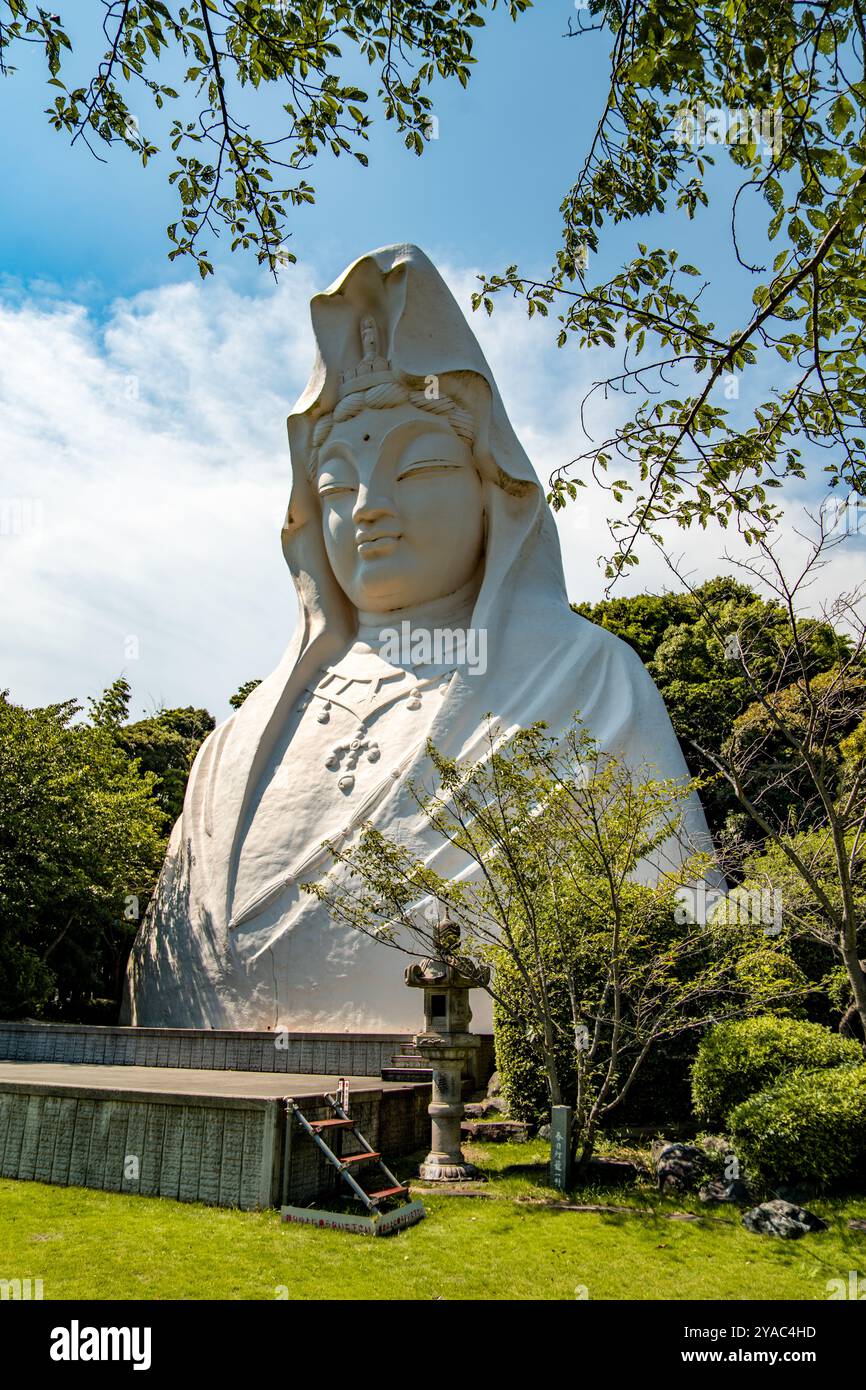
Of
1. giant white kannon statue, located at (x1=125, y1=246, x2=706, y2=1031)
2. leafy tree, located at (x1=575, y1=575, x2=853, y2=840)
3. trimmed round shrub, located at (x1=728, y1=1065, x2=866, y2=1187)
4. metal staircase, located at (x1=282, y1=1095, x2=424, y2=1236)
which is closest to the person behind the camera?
metal staircase, located at (x1=282, y1=1095, x2=424, y2=1236)

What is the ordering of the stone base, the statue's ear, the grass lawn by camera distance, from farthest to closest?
the statue's ear, the stone base, the grass lawn

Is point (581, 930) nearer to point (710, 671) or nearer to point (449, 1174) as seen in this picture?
point (449, 1174)

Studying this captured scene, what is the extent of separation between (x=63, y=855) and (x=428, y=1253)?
27.3 ft

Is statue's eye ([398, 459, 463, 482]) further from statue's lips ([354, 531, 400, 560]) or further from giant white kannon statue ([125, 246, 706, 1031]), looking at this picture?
statue's lips ([354, 531, 400, 560])

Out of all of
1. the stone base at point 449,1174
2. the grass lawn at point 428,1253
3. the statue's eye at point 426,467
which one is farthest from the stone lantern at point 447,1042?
the statue's eye at point 426,467

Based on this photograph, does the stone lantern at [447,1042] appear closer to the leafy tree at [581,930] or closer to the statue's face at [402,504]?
the leafy tree at [581,930]

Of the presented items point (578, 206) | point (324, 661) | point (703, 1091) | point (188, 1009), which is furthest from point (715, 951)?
point (324, 661)

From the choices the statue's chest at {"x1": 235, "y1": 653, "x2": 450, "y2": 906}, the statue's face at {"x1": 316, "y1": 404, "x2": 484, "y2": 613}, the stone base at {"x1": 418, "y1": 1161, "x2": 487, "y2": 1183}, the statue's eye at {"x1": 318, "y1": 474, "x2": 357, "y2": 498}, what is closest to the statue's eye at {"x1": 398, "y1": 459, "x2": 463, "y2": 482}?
the statue's face at {"x1": 316, "y1": 404, "x2": 484, "y2": 613}

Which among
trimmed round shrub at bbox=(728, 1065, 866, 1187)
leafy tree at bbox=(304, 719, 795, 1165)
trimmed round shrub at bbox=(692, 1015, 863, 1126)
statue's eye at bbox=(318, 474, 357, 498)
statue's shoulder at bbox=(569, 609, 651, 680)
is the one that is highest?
statue's eye at bbox=(318, 474, 357, 498)

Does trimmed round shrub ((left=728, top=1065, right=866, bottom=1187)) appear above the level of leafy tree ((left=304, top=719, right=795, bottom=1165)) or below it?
below

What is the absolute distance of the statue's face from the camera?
468 inches

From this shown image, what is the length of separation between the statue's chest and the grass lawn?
5107mm

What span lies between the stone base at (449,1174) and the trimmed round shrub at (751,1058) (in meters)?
1.57
